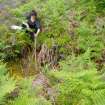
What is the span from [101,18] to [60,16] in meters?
Result: 1.08

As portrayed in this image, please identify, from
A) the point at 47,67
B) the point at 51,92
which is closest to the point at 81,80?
the point at 51,92

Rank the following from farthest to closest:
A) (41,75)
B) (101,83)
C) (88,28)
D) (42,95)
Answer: (88,28)
(41,75)
(42,95)
(101,83)

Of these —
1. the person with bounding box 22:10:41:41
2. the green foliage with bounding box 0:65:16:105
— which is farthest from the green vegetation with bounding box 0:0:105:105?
the person with bounding box 22:10:41:41

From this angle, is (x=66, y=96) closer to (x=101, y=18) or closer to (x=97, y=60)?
(x=97, y=60)

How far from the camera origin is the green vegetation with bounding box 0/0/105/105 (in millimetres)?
6734

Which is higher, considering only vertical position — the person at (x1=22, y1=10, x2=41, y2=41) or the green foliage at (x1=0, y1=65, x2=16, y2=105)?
the person at (x1=22, y1=10, x2=41, y2=41)

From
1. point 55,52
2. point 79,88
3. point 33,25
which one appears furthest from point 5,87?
point 33,25

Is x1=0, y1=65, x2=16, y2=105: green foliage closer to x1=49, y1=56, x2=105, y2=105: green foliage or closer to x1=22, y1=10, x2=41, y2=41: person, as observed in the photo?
x1=49, y1=56, x2=105, y2=105: green foliage

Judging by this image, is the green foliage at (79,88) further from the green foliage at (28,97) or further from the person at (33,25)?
the person at (33,25)

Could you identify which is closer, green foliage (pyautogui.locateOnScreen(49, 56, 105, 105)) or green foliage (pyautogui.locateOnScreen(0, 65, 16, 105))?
green foliage (pyautogui.locateOnScreen(49, 56, 105, 105))

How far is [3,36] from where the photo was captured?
970 centimetres

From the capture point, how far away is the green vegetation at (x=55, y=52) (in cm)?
673

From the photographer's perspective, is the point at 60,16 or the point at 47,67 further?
the point at 60,16

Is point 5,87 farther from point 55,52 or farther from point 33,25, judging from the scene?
point 33,25
